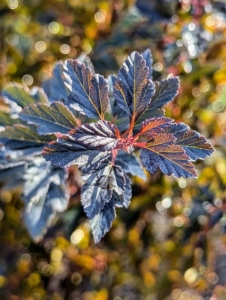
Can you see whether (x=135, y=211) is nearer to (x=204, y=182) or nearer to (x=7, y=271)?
(x=204, y=182)

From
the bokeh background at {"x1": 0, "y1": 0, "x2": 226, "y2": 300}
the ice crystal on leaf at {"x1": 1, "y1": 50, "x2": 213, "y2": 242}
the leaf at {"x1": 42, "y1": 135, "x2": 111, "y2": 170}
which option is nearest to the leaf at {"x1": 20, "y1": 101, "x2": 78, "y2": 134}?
the ice crystal on leaf at {"x1": 1, "y1": 50, "x2": 213, "y2": 242}

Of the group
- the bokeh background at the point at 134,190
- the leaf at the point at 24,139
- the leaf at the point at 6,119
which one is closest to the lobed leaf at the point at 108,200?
the leaf at the point at 24,139

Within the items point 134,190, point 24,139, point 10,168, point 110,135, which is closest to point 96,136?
point 110,135

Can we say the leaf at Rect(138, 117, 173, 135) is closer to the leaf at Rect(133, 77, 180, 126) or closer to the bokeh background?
the leaf at Rect(133, 77, 180, 126)

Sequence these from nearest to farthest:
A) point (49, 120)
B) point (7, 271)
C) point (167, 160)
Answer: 1. point (167, 160)
2. point (49, 120)
3. point (7, 271)

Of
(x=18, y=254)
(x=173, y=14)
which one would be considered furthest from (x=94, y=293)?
(x=173, y=14)

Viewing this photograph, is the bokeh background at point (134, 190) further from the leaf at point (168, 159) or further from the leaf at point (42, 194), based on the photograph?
the leaf at point (168, 159)

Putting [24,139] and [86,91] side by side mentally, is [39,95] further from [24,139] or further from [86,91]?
[86,91]
